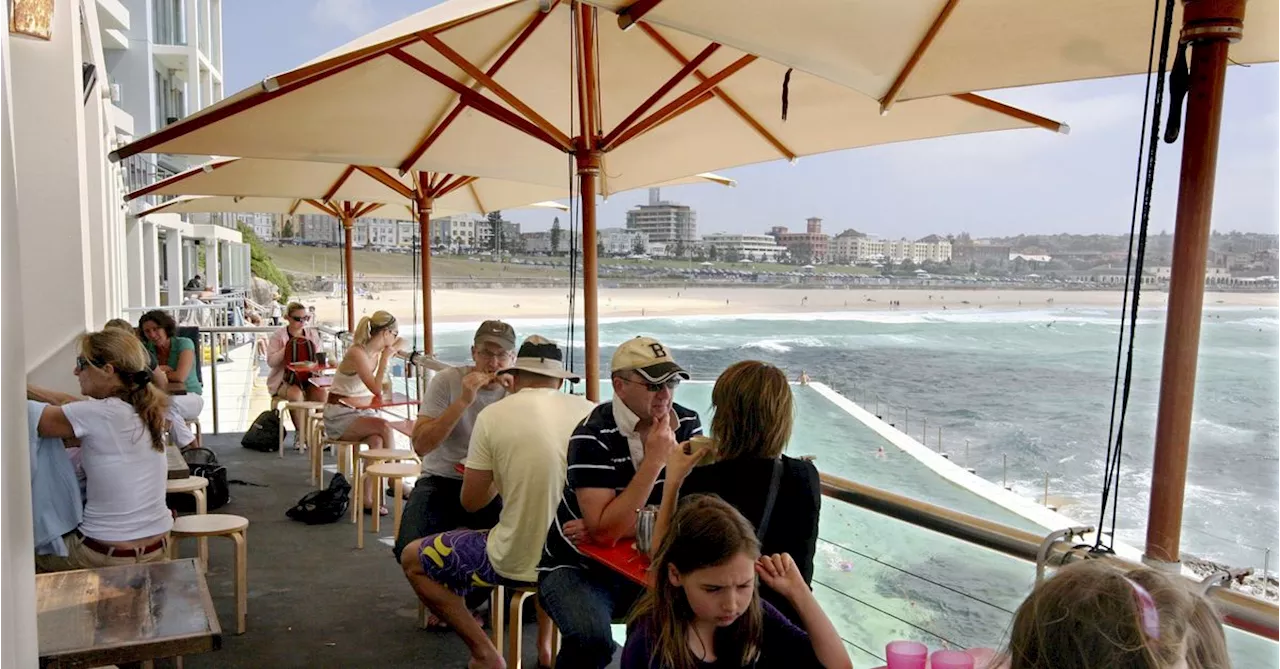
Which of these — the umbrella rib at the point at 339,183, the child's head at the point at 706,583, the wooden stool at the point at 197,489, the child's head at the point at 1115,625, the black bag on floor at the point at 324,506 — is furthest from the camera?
the umbrella rib at the point at 339,183

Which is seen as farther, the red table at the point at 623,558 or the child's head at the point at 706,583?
the red table at the point at 623,558

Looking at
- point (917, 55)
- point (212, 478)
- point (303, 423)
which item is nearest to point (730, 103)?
point (917, 55)

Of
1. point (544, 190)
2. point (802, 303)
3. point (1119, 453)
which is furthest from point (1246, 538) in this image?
point (802, 303)

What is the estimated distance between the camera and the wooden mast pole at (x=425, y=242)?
283 inches

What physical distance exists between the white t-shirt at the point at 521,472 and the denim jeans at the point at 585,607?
21cm

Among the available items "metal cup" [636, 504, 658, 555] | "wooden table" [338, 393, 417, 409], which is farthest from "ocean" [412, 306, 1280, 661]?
"metal cup" [636, 504, 658, 555]

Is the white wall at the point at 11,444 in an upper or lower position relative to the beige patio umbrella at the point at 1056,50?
lower

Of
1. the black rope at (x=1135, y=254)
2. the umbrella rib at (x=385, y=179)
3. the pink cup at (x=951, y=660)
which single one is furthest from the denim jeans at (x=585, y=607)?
the umbrella rib at (x=385, y=179)

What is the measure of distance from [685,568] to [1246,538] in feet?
180

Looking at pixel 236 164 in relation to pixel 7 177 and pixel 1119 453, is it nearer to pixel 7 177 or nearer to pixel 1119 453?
pixel 7 177

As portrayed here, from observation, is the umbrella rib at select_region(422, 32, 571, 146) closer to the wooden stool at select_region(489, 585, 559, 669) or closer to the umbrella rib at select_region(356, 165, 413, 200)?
the wooden stool at select_region(489, 585, 559, 669)

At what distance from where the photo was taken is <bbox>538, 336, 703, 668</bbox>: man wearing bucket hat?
231 cm

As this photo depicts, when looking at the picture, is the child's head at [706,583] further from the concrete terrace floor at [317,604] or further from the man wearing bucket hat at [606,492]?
the concrete terrace floor at [317,604]

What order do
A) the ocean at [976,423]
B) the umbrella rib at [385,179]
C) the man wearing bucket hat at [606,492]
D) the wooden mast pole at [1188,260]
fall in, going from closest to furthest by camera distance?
the wooden mast pole at [1188,260], the man wearing bucket hat at [606,492], the umbrella rib at [385,179], the ocean at [976,423]
